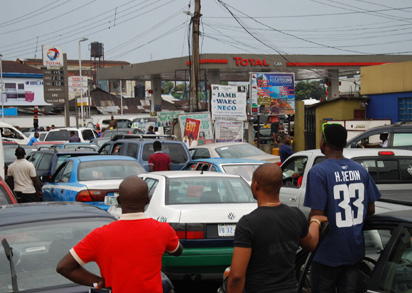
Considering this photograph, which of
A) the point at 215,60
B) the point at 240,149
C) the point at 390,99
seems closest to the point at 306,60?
the point at 215,60

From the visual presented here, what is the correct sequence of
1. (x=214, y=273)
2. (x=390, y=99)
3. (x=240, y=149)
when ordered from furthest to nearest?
(x=390, y=99) → (x=240, y=149) → (x=214, y=273)

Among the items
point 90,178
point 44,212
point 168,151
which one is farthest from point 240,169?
point 44,212

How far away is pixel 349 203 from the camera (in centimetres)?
462

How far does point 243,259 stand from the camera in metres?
3.81

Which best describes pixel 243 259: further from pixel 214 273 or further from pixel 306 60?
pixel 306 60

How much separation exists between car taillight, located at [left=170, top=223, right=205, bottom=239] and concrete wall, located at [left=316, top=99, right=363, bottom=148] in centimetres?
2248

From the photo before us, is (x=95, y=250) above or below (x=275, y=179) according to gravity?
below

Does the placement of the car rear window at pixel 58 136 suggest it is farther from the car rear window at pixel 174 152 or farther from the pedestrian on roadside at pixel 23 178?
the pedestrian on roadside at pixel 23 178

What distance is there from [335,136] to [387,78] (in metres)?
25.6

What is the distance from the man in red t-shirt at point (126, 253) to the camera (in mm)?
3842

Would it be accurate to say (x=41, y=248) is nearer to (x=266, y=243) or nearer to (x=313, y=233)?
(x=266, y=243)

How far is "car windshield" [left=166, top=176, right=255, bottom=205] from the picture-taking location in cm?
819

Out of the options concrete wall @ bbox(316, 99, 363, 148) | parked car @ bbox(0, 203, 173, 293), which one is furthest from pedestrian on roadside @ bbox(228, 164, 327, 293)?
concrete wall @ bbox(316, 99, 363, 148)

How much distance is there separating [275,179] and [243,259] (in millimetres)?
550
